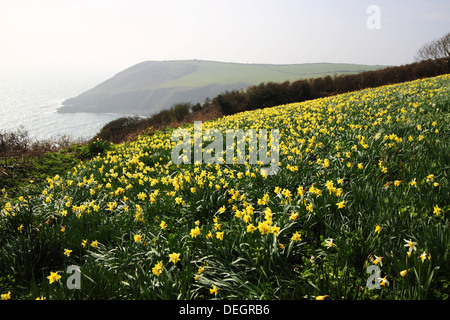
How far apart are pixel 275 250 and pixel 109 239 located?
2.24 metres

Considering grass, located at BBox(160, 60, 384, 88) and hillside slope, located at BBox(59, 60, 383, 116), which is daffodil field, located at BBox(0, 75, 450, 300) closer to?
hillside slope, located at BBox(59, 60, 383, 116)

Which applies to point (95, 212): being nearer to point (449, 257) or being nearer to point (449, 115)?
point (449, 257)

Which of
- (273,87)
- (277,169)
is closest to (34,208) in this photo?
(277,169)

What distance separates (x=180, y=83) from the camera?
136 metres

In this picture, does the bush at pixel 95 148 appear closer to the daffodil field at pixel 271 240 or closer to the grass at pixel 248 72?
the daffodil field at pixel 271 240

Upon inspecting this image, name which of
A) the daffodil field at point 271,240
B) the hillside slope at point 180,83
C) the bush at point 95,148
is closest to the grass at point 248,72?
the hillside slope at point 180,83

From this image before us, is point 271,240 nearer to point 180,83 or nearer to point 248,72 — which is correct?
point 248,72

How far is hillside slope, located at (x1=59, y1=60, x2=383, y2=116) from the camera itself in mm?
105938

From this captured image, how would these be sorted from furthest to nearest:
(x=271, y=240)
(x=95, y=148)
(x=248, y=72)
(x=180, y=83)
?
(x=180, y=83), (x=248, y=72), (x=95, y=148), (x=271, y=240)

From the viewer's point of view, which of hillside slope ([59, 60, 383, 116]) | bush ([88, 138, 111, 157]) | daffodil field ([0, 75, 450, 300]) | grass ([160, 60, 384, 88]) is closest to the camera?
daffodil field ([0, 75, 450, 300])

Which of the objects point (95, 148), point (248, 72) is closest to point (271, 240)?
point (95, 148)

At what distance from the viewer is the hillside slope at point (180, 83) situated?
106 m

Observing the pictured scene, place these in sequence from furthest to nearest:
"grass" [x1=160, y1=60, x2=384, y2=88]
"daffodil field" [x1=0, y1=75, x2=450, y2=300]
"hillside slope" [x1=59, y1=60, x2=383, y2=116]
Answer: "grass" [x1=160, y1=60, x2=384, y2=88] < "hillside slope" [x1=59, y1=60, x2=383, y2=116] < "daffodil field" [x1=0, y1=75, x2=450, y2=300]

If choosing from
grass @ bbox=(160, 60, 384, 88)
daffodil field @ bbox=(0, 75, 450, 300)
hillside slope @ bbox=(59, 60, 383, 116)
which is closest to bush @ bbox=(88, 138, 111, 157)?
daffodil field @ bbox=(0, 75, 450, 300)
